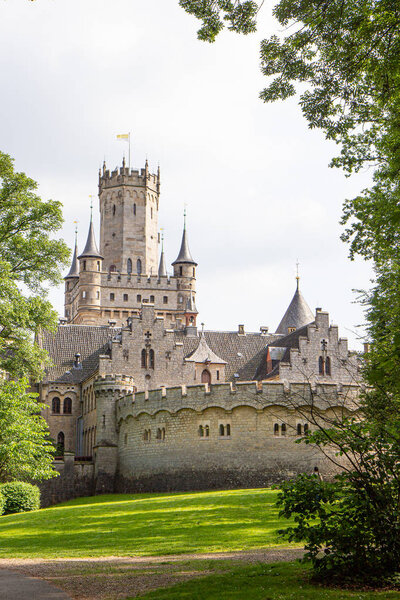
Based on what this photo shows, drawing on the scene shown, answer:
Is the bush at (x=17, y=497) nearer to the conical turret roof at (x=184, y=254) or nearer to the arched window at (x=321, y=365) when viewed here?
the arched window at (x=321, y=365)

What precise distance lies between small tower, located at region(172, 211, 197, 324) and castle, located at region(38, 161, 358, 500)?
0.14 meters

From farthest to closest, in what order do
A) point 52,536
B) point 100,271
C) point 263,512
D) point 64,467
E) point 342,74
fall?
point 100,271 → point 64,467 → point 263,512 → point 52,536 → point 342,74

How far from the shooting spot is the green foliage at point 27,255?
33.3 m

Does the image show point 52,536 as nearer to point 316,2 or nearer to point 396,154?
point 396,154

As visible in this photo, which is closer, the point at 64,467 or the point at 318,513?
the point at 318,513

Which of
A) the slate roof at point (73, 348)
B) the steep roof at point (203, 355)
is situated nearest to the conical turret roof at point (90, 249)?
the slate roof at point (73, 348)

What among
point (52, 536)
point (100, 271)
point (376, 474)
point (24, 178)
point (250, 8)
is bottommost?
point (52, 536)

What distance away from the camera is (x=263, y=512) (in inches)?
1138

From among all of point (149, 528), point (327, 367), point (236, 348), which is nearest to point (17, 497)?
point (149, 528)

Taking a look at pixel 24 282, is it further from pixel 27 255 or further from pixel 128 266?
pixel 128 266

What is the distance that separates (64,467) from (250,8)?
41615mm

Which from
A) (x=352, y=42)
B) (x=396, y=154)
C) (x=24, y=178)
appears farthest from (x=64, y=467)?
(x=352, y=42)

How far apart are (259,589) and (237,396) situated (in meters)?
32.2

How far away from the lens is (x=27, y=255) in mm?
34469
